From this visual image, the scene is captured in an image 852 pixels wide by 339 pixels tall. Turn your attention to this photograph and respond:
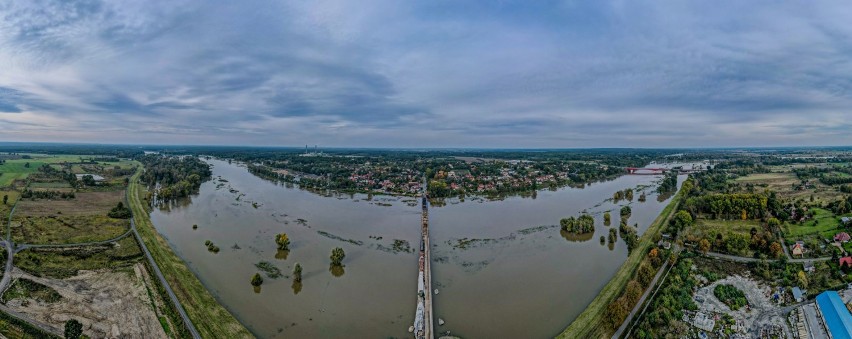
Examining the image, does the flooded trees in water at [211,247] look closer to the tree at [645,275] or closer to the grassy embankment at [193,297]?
the grassy embankment at [193,297]

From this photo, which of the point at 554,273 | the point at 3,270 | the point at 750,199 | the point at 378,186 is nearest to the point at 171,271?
the point at 3,270

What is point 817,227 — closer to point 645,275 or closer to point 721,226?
point 721,226

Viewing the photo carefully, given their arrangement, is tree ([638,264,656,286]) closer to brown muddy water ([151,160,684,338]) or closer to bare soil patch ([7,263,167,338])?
brown muddy water ([151,160,684,338])

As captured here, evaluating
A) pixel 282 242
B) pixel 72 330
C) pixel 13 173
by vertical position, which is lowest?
pixel 72 330

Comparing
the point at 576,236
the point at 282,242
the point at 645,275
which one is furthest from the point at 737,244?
the point at 282,242

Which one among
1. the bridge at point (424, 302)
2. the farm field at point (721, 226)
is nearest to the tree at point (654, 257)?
the farm field at point (721, 226)

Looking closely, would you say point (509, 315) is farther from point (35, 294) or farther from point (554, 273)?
point (35, 294)

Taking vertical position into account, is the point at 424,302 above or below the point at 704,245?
below
